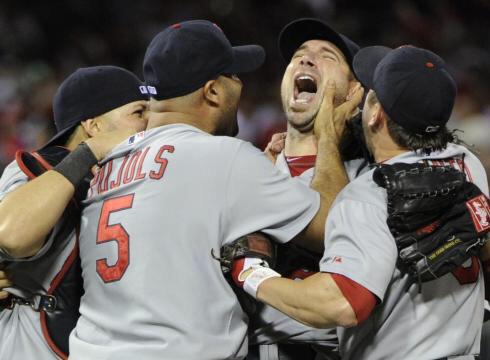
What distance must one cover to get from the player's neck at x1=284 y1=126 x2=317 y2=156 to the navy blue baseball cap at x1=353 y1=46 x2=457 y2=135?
0.77 m

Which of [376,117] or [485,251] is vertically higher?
[376,117]

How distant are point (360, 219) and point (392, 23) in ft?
22.9

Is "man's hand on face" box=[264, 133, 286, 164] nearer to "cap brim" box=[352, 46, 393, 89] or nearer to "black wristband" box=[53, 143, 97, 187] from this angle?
"cap brim" box=[352, 46, 393, 89]

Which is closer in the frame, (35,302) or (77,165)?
(77,165)

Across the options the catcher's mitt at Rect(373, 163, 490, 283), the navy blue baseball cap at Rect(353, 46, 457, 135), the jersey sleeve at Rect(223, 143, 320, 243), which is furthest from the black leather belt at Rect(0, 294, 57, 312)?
the navy blue baseball cap at Rect(353, 46, 457, 135)

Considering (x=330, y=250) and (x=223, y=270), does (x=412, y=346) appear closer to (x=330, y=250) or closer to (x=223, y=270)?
(x=330, y=250)

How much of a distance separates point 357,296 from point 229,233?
1.61 feet

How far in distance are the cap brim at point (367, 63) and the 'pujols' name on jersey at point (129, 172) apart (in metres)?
0.87

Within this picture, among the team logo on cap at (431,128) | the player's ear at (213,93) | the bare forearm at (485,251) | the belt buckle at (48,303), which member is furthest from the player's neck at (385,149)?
the belt buckle at (48,303)

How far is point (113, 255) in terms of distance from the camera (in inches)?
112

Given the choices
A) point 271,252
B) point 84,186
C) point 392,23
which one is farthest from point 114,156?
point 392,23

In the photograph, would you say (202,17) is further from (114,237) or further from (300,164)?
(114,237)

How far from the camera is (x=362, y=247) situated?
8.75 feet

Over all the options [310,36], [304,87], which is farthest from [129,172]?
[310,36]
